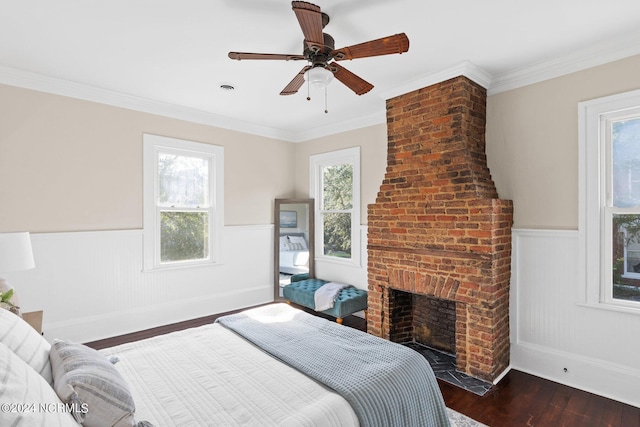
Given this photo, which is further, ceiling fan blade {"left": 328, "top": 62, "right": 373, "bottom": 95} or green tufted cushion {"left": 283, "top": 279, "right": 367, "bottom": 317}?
green tufted cushion {"left": 283, "top": 279, "right": 367, "bottom": 317}

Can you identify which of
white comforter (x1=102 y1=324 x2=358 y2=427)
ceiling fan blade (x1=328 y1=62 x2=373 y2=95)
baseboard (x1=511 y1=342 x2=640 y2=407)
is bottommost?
baseboard (x1=511 y1=342 x2=640 y2=407)

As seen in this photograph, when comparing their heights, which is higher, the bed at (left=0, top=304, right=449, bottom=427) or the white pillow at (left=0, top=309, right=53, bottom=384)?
the white pillow at (left=0, top=309, right=53, bottom=384)

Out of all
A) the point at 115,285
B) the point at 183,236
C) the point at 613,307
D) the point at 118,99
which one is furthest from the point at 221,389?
the point at 118,99

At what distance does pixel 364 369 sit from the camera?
180 centimetres

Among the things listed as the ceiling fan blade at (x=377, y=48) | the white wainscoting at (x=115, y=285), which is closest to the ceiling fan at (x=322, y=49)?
the ceiling fan blade at (x=377, y=48)

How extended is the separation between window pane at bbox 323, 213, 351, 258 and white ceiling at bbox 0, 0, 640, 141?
69.1 inches

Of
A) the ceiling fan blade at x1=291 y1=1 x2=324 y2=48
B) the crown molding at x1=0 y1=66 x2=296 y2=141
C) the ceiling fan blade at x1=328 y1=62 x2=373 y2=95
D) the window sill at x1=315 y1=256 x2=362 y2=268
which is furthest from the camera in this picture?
the window sill at x1=315 y1=256 x2=362 y2=268

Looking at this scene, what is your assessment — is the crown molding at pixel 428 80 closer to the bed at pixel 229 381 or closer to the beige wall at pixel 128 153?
the beige wall at pixel 128 153

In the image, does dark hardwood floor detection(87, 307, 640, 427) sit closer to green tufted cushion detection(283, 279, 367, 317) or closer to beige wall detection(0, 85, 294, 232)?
green tufted cushion detection(283, 279, 367, 317)

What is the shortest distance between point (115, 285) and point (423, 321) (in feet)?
11.2

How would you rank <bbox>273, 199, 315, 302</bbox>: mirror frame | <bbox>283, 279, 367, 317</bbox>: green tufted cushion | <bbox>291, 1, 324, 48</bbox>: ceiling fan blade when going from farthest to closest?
<bbox>273, 199, 315, 302</bbox>: mirror frame < <bbox>283, 279, 367, 317</bbox>: green tufted cushion < <bbox>291, 1, 324, 48</bbox>: ceiling fan blade

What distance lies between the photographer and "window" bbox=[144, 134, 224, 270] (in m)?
3.96

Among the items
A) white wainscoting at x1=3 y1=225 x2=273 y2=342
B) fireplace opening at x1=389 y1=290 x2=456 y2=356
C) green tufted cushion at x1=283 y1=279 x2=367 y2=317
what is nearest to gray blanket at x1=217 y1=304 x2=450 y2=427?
fireplace opening at x1=389 y1=290 x2=456 y2=356

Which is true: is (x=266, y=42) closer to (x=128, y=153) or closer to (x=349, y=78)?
(x=349, y=78)
